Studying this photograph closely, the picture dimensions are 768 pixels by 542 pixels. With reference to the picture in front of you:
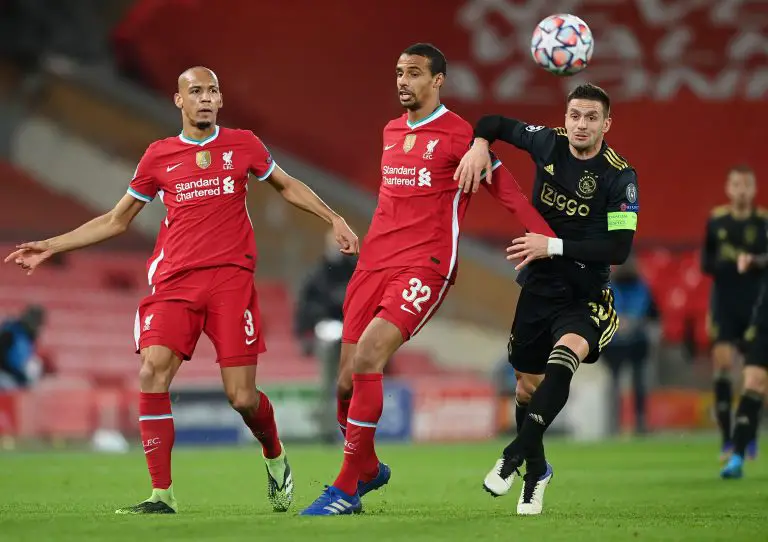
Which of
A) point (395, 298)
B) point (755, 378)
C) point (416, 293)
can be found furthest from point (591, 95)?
point (755, 378)

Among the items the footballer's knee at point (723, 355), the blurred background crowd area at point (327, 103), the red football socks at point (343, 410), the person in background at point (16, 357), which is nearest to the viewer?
the red football socks at point (343, 410)

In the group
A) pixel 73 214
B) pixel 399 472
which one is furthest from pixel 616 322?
pixel 73 214

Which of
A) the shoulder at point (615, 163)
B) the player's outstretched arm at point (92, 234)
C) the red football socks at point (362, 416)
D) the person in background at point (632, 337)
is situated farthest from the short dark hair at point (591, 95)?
the person in background at point (632, 337)

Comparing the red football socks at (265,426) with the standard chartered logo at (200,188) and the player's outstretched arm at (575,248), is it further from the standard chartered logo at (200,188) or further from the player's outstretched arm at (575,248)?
the player's outstretched arm at (575,248)

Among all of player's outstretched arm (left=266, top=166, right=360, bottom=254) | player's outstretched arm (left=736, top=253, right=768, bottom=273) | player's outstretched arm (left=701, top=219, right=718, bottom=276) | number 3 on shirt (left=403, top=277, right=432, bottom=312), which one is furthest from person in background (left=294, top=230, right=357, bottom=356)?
number 3 on shirt (left=403, top=277, right=432, bottom=312)

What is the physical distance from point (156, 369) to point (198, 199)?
983 mm

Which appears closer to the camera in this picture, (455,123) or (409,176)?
(409,176)

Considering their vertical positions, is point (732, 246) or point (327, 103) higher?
point (327, 103)

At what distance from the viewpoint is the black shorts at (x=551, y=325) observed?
7945 millimetres

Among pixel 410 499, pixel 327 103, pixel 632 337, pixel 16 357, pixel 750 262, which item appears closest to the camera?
pixel 410 499

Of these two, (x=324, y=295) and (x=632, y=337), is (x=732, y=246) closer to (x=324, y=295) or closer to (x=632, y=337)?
(x=324, y=295)

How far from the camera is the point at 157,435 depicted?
784 cm

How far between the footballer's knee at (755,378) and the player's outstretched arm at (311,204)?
12.9ft

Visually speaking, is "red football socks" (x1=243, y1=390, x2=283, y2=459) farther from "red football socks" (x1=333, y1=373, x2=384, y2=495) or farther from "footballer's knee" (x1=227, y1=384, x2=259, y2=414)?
"red football socks" (x1=333, y1=373, x2=384, y2=495)
